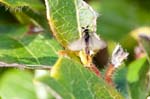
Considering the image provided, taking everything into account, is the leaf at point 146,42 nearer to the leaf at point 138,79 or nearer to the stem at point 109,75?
the leaf at point 138,79

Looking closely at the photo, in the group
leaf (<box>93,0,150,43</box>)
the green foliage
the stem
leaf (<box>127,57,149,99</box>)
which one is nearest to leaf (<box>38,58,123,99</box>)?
the green foliage

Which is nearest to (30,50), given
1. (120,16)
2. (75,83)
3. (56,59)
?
(56,59)

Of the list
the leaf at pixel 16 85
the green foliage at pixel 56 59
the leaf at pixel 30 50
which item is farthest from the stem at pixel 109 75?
the leaf at pixel 16 85

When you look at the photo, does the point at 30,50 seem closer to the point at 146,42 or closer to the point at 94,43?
the point at 94,43

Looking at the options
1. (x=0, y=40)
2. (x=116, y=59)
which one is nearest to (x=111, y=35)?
(x=0, y=40)

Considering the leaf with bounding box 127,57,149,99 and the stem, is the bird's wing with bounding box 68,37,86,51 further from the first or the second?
the leaf with bounding box 127,57,149,99

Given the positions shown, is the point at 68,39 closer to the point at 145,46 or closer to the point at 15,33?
the point at 145,46
